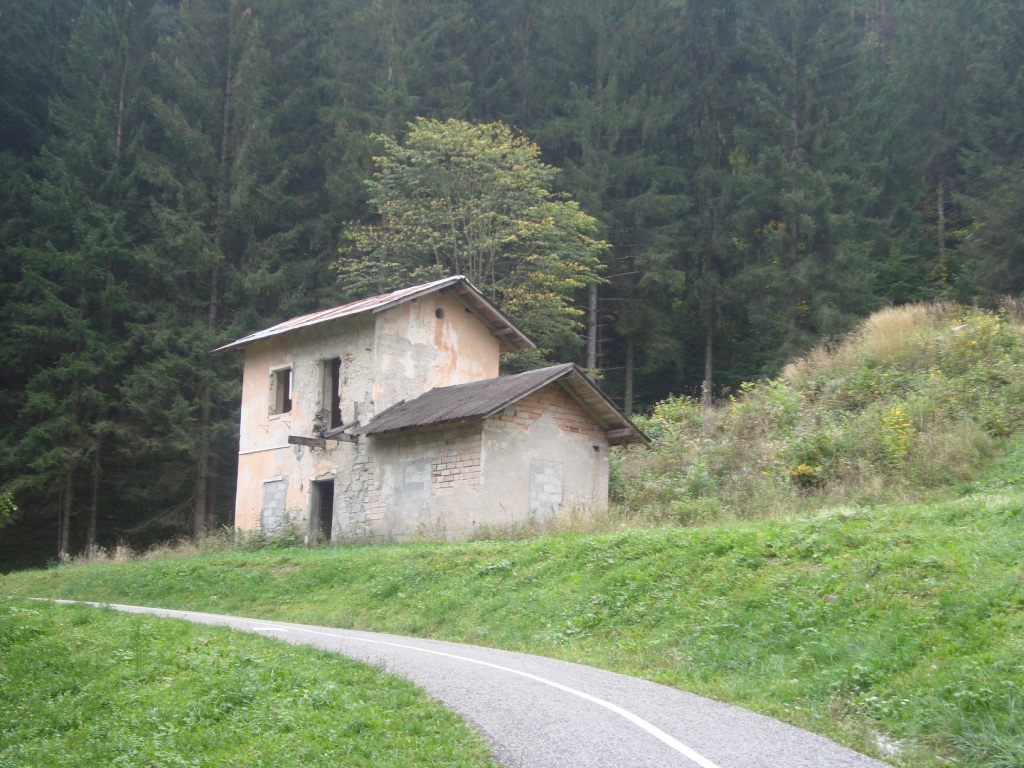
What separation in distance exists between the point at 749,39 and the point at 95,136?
27.8 m

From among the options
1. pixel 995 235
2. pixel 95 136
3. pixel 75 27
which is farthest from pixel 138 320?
pixel 995 235

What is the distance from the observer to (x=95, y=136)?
4116 centimetres

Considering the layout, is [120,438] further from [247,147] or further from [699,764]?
[699,764]

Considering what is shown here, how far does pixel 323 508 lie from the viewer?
27.4m

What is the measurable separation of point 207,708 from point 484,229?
2940 centimetres

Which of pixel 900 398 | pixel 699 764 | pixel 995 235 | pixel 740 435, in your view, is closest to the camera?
pixel 699 764

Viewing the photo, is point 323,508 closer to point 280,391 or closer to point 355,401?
point 355,401

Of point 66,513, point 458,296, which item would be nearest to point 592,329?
point 458,296

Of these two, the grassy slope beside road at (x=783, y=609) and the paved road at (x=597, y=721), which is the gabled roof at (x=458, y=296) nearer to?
the grassy slope beside road at (x=783, y=609)

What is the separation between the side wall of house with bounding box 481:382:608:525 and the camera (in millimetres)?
22266

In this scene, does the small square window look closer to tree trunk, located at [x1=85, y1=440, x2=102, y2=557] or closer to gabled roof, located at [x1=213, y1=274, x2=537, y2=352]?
gabled roof, located at [x1=213, y1=274, x2=537, y2=352]

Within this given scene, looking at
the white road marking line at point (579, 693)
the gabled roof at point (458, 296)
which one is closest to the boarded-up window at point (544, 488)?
the gabled roof at point (458, 296)

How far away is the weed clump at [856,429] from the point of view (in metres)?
18.0

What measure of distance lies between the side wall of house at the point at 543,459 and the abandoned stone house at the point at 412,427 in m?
0.03
